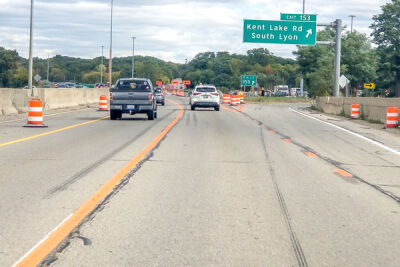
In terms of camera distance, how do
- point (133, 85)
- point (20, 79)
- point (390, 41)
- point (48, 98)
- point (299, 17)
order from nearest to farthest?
point (133, 85) → point (48, 98) → point (299, 17) → point (390, 41) → point (20, 79)

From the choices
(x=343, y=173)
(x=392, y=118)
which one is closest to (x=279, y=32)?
(x=392, y=118)

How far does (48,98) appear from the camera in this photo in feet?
119

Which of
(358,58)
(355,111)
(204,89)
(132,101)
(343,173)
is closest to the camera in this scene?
(343,173)

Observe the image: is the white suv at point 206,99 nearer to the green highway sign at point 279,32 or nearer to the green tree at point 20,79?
the green highway sign at point 279,32

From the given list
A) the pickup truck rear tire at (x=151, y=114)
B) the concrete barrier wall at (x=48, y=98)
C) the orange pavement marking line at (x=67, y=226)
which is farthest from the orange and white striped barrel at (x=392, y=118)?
the orange pavement marking line at (x=67, y=226)

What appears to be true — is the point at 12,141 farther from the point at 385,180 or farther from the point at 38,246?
the point at 38,246

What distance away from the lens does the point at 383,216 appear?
7.81 m

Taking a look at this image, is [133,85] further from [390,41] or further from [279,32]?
[390,41]

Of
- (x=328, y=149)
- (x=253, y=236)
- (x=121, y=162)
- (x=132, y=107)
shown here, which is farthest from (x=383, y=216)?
(x=132, y=107)

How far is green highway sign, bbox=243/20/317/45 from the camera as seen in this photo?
43344 millimetres

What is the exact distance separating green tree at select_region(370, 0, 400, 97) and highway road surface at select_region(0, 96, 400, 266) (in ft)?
266

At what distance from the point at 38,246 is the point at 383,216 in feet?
13.5

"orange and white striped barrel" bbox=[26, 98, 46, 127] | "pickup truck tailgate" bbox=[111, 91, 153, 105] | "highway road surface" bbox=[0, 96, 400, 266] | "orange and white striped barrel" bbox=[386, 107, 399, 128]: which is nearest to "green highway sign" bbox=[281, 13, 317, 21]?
"orange and white striped barrel" bbox=[386, 107, 399, 128]

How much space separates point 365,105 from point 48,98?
1721cm
